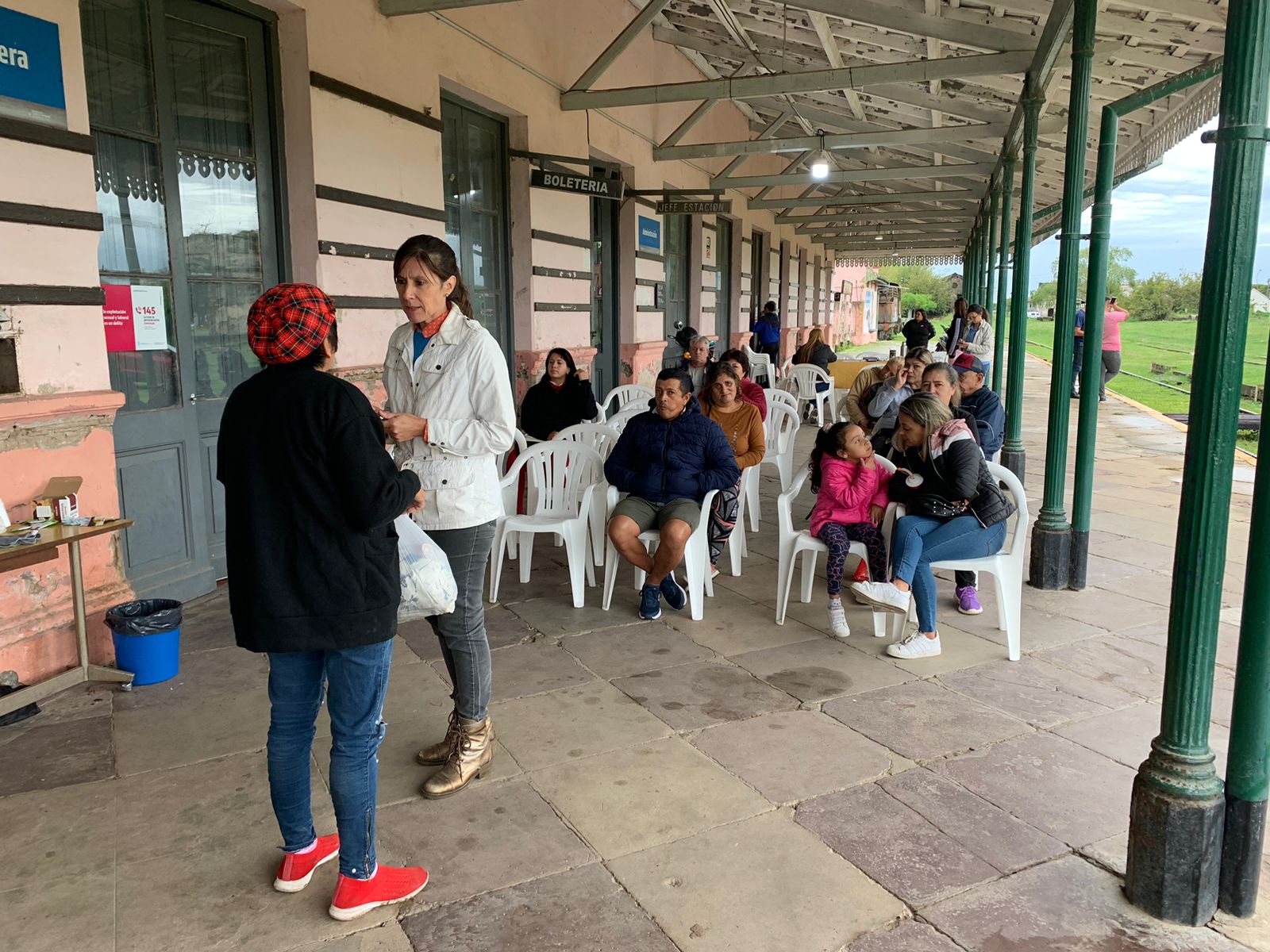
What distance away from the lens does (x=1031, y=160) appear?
668 cm

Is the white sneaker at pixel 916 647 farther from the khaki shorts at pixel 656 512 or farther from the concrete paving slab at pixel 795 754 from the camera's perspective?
the khaki shorts at pixel 656 512

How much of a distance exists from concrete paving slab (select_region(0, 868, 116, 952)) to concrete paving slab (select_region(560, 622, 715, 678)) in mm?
1887

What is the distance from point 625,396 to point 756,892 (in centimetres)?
738


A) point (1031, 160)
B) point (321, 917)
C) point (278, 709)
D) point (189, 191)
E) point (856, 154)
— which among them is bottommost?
point (321, 917)

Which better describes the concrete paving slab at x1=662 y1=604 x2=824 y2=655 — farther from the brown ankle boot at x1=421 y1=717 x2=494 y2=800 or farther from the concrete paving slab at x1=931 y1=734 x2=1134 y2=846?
the brown ankle boot at x1=421 y1=717 x2=494 y2=800

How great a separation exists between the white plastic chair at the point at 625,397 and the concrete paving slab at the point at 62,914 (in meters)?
4.40

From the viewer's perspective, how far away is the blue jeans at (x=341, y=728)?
2131 mm

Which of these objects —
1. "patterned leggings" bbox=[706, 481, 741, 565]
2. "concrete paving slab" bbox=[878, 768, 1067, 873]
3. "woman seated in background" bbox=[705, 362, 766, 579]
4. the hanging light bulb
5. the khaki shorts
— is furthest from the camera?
the hanging light bulb

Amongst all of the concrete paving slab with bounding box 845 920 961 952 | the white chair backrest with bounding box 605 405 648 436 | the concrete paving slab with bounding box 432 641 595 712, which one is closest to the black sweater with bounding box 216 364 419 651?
the concrete paving slab with bounding box 845 920 961 952

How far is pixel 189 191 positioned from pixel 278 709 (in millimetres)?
3354

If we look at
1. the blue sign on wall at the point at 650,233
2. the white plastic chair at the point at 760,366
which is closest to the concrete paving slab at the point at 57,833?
the blue sign on wall at the point at 650,233

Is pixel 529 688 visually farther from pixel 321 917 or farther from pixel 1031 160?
pixel 1031 160

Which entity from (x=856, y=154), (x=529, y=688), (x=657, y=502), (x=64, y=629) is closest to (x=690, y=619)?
(x=657, y=502)

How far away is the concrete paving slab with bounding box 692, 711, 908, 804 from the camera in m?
2.86
